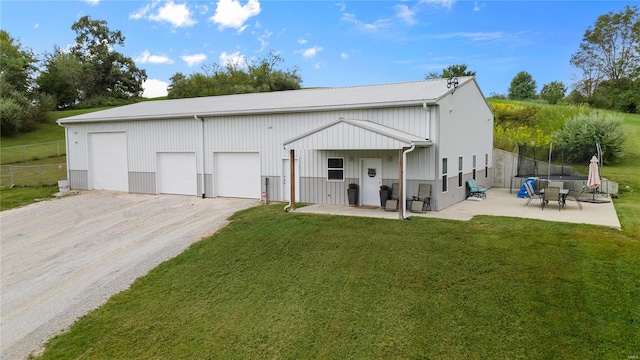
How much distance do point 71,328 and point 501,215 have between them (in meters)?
10.8

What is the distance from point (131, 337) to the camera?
6219 millimetres

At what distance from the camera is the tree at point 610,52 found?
43688 mm

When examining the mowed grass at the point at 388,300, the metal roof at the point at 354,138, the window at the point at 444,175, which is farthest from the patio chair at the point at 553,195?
the metal roof at the point at 354,138

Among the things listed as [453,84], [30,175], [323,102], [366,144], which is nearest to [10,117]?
[30,175]

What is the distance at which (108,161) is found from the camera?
18.4 metres

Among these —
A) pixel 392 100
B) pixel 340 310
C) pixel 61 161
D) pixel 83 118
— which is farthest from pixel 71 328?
pixel 61 161

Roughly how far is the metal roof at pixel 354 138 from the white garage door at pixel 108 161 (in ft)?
32.5

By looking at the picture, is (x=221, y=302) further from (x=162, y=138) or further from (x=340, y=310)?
(x=162, y=138)

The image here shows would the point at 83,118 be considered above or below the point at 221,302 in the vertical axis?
above

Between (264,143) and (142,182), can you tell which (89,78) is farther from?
→ (264,143)

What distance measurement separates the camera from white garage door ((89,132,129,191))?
18016 millimetres

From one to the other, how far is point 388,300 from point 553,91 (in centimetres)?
5839

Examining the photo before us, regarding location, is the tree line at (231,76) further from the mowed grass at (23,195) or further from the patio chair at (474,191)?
the patio chair at (474,191)

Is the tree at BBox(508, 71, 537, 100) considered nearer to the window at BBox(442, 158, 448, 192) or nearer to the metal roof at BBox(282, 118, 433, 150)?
the window at BBox(442, 158, 448, 192)
